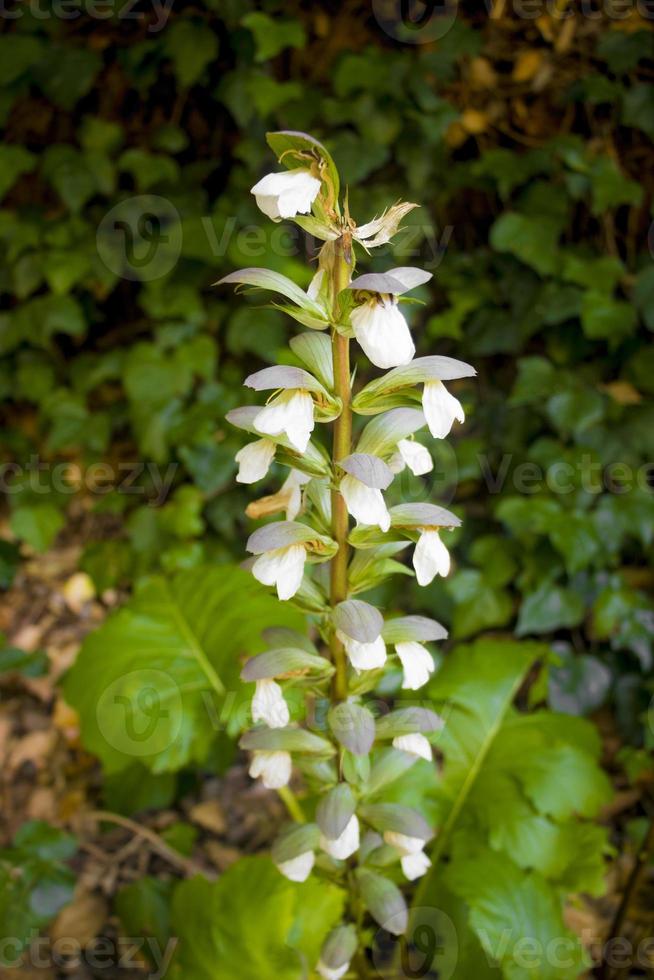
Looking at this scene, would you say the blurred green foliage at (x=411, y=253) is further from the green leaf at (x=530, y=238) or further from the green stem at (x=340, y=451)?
the green stem at (x=340, y=451)

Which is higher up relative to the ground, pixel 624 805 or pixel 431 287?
pixel 431 287

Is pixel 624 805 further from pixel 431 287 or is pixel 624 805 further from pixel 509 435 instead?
pixel 431 287

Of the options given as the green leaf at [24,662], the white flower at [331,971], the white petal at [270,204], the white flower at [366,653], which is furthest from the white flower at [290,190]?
the green leaf at [24,662]

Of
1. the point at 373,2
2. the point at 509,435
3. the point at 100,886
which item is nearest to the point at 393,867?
the point at 100,886

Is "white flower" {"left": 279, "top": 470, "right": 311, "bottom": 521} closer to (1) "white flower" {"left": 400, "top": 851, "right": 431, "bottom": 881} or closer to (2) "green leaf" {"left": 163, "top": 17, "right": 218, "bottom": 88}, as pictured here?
(1) "white flower" {"left": 400, "top": 851, "right": 431, "bottom": 881}

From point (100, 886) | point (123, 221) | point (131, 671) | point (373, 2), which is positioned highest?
point (373, 2)

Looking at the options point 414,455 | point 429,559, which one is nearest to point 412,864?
point 429,559

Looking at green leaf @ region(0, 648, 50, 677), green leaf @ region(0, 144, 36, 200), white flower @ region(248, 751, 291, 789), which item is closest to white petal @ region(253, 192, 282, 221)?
white flower @ region(248, 751, 291, 789)
